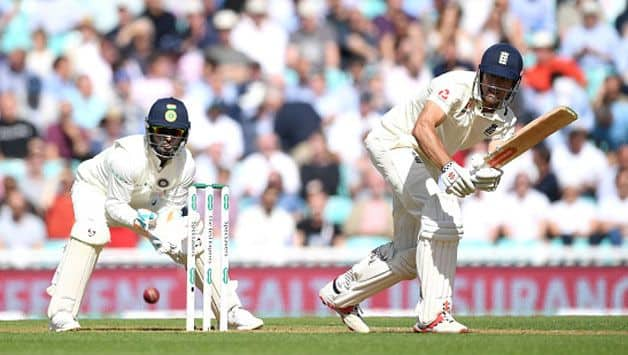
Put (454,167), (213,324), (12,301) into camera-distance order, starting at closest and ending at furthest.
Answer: (454,167)
(213,324)
(12,301)

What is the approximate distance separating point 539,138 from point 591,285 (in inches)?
206

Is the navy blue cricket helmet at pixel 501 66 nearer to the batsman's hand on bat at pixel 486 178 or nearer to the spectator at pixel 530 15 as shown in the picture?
the batsman's hand on bat at pixel 486 178

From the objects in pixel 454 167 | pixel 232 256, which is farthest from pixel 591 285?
pixel 454 167

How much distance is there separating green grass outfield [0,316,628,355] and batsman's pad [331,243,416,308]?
0.81ft

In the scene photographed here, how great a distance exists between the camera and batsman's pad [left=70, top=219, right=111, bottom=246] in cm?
934

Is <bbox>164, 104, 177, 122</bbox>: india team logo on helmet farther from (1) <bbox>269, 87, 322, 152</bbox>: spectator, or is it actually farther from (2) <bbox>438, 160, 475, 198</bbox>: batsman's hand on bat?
(1) <bbox>269, 87, 322, 152</bbox>: spectator

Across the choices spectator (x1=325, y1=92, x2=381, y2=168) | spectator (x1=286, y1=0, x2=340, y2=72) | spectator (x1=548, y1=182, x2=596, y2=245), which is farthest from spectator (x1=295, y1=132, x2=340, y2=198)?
spectator (x1=548, y1=182, x2=596, y2=245)

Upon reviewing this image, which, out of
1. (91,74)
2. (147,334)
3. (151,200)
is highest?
(91,74)

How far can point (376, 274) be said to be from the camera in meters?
8.98

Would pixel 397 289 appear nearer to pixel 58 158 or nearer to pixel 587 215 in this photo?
pixel 587 215

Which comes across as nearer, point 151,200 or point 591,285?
point 151,200

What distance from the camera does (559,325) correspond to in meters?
10.0

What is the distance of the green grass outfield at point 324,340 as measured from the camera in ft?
25.2

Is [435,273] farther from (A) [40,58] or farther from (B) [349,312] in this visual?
(A) [40,58]
